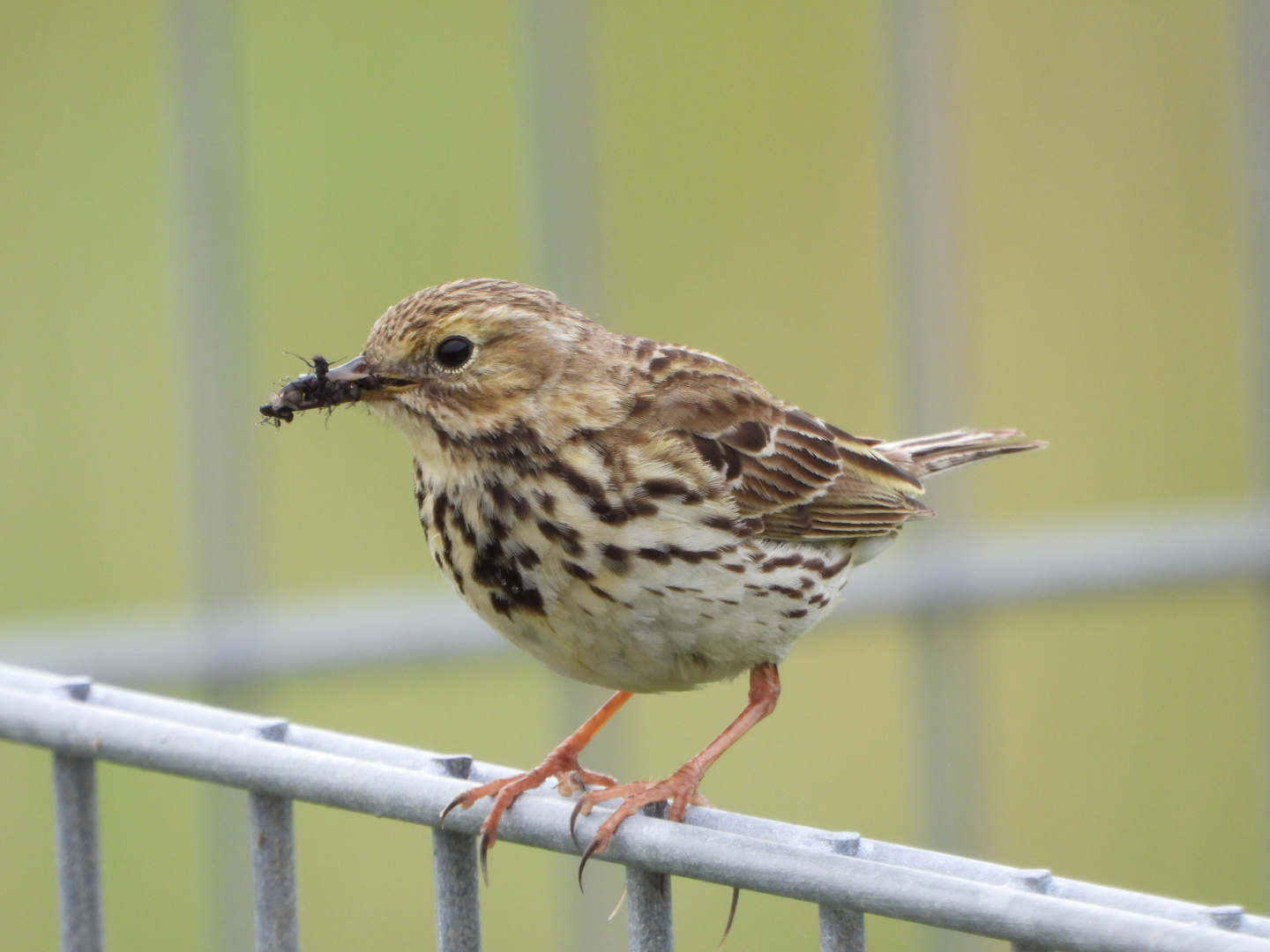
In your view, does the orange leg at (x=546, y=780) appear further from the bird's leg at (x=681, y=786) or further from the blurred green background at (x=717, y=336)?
the blurred green background at (x=717, y=336)

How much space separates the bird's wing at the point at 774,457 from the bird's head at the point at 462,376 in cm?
30

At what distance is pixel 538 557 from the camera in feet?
13.8

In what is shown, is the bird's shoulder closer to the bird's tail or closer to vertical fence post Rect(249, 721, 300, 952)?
the bird's tail

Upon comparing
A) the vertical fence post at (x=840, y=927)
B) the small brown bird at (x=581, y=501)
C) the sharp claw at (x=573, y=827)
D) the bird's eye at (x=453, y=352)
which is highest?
the bird's eye at (x=453, y=352)

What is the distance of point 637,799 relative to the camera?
3885 millimetres

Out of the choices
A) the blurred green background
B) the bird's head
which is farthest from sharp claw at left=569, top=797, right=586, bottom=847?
the blurred green background

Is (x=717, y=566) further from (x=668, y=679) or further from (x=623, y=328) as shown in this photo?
(x=623, y=328)

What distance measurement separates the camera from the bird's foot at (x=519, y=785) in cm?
293

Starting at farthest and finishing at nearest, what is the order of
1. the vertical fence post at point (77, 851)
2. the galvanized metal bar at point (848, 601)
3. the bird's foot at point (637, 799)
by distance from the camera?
the galvanized metal bar at point (848, 601)
the vertical fence post at point (77, 851)
the bird's foot at point (637, 799)

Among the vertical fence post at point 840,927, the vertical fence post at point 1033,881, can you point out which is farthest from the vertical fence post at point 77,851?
the vertical fence post at point 1033,881

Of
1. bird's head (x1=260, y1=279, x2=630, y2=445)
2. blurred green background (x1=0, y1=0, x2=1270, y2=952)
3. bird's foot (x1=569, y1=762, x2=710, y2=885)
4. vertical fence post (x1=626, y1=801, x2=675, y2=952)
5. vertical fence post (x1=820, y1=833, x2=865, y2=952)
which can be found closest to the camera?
vertical fence post (x1=820, y1=833, x2=865, y2=952)

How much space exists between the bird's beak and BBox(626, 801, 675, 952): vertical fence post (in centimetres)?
166

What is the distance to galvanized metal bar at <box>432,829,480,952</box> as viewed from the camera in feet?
9.92

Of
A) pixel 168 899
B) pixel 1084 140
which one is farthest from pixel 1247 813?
pixel 168 899
